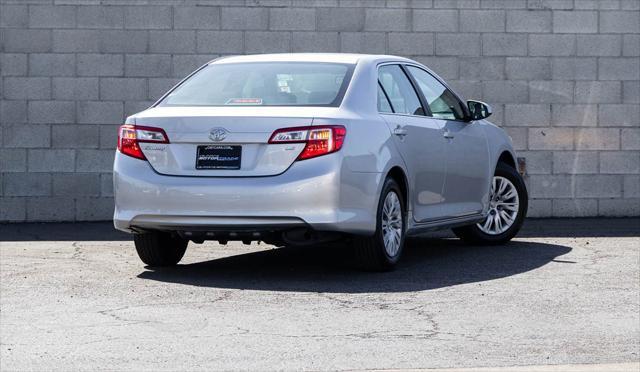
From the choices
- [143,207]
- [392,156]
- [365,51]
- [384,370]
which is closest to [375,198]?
[392,156]

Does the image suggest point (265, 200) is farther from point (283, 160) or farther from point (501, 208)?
point (501, 208)

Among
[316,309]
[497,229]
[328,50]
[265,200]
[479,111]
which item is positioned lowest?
[316,309]

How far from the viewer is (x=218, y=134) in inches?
352

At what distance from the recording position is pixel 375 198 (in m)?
9.16

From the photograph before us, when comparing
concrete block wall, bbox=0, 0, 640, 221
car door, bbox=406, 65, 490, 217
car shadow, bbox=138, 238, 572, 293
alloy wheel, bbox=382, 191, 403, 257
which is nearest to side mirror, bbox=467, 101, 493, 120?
car door, bbox=406, 65, 490, 217

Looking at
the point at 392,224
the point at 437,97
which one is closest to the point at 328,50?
the point at 437,97

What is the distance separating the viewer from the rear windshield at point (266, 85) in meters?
9.33

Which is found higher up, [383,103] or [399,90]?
[399,90]

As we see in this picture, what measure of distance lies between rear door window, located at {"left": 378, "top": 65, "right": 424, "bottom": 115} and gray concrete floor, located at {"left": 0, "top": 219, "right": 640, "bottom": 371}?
1179 mm

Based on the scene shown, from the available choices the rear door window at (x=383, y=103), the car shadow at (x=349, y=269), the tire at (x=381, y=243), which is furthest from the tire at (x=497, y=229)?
the rear door window at (x=383, y=103)

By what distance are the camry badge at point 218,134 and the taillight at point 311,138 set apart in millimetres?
321

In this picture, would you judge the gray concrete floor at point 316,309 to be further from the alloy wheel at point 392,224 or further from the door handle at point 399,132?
the door handle at point 399,132

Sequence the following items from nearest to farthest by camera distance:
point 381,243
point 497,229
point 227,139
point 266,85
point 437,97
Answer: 1. point 227,139
2. point 381,243
3. point 266,85
4. point 437,97
5. point 497,229

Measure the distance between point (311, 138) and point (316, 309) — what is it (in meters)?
1.37
